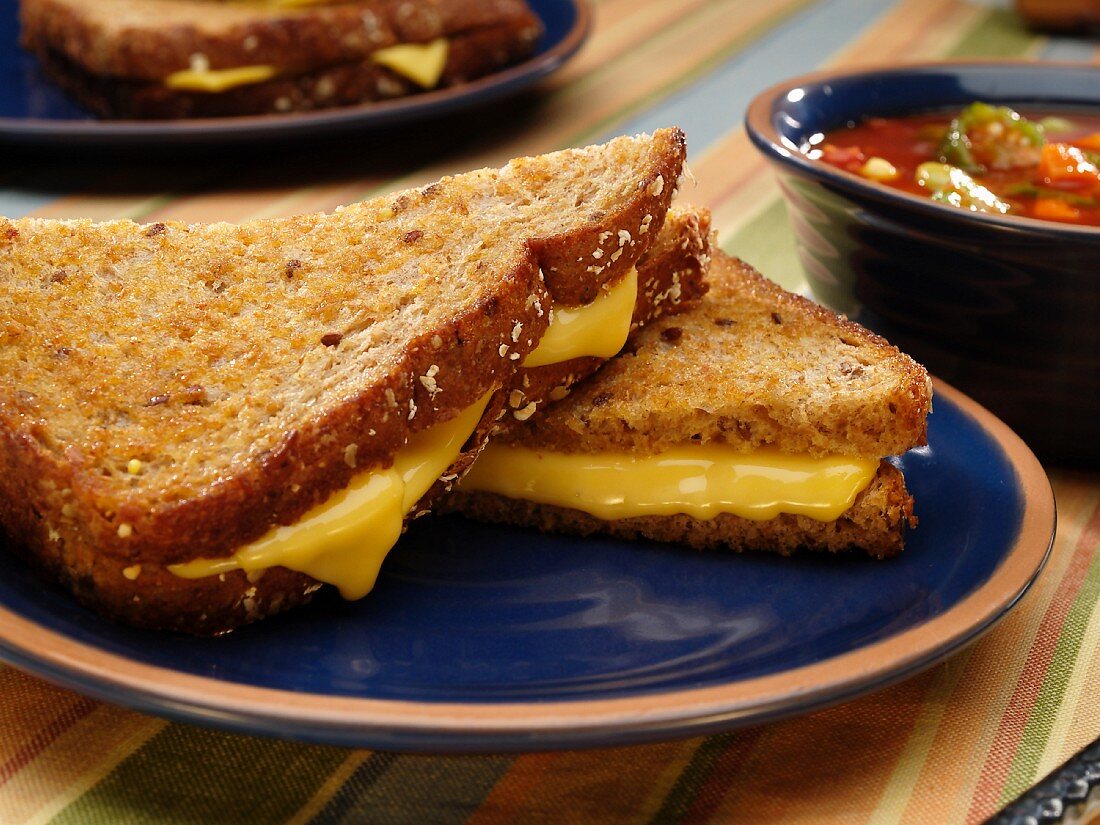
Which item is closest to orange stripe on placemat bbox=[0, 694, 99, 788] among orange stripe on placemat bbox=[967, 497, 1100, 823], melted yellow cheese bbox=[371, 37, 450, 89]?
orange stripe on placemat bbox=[967, 497, 1100, 823]

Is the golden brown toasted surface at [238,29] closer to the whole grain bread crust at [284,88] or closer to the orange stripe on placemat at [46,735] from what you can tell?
the whole grain bread crust at [284,88]

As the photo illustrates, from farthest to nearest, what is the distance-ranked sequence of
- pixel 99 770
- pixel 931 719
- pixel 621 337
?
pixel 621 337 < pixel 931 719 < pixel 99 770

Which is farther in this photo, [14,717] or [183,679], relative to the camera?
[14,717]

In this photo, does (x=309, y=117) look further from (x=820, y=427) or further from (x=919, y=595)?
(x=919, y=595)

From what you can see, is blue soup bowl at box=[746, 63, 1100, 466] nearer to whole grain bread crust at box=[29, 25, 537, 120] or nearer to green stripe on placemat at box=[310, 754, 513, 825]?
green stripe on placemat at box=[310, 754, 513, 825]

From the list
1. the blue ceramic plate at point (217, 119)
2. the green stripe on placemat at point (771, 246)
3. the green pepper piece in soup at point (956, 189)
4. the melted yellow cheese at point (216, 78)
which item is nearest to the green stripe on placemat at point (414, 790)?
the green pepper piece in soup at point (956, 189)

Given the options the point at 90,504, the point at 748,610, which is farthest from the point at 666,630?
the point at 90,504

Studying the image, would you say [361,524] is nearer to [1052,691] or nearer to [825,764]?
[825,764]
